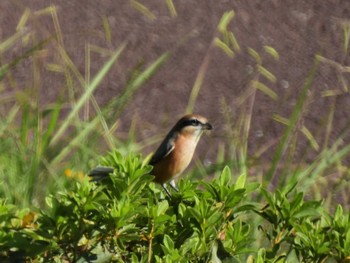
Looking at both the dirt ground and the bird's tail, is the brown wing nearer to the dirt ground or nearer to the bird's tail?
the dirt ground

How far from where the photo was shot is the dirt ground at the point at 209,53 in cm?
628

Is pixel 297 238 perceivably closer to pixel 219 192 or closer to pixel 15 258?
pixel 219 192

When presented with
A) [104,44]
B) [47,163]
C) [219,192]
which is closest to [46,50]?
[104,44]

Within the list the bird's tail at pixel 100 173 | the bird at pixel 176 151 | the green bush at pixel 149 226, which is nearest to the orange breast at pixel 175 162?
the bird at pixel 176 151

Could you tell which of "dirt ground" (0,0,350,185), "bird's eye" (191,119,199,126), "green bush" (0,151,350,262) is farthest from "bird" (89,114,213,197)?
"green bush" (0,151,350,262)

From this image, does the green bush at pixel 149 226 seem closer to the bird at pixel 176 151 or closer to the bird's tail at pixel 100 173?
the bird's tail at pixel 100 173

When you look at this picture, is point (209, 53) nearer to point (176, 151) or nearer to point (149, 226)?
point (176, 151)

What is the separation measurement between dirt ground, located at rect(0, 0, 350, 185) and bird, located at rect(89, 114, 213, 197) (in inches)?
41.5

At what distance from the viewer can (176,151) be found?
4.84 meters

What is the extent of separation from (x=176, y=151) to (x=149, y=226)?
1.69m

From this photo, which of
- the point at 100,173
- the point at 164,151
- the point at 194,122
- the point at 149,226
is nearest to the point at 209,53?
the point at 194,122

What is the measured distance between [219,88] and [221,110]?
0.28 m

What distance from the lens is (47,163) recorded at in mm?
4727

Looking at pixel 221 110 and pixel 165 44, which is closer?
pixel 221 110
